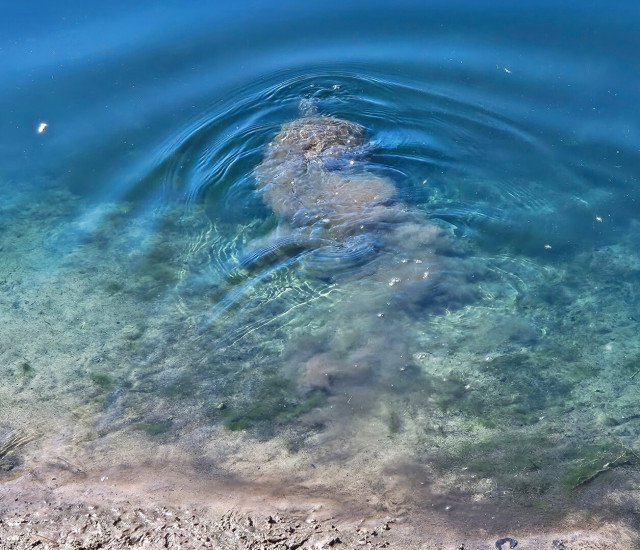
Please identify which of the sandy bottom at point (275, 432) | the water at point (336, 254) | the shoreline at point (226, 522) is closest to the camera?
the shoreline at point (226, 522)

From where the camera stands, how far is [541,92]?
8.27m

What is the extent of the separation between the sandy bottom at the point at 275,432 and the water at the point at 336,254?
0.08 ft

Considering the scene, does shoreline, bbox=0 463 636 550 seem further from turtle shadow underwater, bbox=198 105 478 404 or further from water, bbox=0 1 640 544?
turtle shadow underwater, bbox=198 105 478 404

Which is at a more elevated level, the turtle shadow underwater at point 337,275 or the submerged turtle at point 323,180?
the submerged turtle at point 323,180

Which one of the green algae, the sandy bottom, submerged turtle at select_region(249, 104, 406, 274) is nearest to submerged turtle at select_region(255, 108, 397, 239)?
submerged turtle at select_region(249, 104, 406, 274)

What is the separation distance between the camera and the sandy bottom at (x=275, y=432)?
414 centimetres

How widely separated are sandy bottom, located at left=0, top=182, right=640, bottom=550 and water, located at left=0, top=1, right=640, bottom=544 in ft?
0.08

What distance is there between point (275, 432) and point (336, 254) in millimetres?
2167

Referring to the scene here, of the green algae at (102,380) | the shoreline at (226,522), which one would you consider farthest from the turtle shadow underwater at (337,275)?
the shoreline at (226,522)

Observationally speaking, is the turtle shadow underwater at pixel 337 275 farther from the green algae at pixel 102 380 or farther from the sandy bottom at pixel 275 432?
the green algae at pixel 102 380

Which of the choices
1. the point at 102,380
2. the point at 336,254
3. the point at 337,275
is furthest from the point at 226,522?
the point at 336,254

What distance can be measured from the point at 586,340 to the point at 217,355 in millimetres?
3187

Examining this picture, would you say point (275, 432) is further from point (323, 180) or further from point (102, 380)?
point (323, 180)

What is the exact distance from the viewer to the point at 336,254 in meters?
6.46
